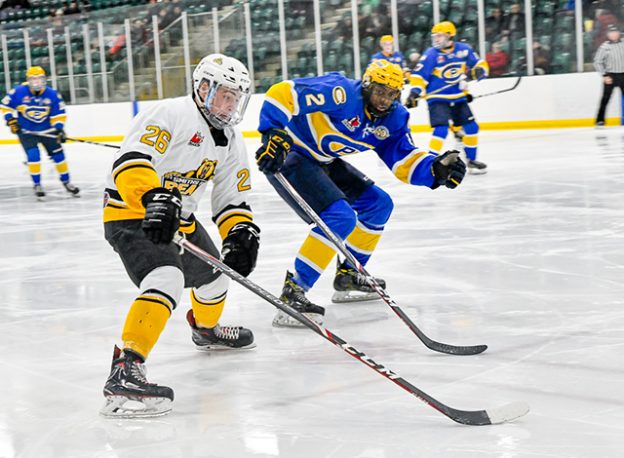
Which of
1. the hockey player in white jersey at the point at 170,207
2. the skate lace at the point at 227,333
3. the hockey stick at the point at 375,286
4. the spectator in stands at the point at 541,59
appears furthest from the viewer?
the spectator in stands at the point at 541,59

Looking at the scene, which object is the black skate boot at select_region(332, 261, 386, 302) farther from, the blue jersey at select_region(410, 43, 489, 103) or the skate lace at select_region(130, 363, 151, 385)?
the blue jersey at select_region(410, 43, 489, 103)

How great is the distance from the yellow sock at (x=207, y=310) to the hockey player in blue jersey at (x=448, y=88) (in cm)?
507

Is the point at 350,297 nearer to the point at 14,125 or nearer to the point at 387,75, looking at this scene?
the point at 387,75

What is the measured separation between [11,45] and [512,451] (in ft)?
51.7

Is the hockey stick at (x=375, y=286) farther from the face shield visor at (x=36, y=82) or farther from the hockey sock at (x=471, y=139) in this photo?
the face shield visor at (x=36, y=82)

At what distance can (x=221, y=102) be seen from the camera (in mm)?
2736

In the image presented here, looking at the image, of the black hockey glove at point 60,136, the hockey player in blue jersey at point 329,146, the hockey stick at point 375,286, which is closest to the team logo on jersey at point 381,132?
the hockey player in blue jersey at point 329,146

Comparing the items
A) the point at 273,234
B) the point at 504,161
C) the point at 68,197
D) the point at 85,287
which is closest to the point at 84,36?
the point at 68,197

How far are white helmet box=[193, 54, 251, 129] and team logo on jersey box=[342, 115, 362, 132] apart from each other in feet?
3.09

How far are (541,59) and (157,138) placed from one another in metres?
9.93

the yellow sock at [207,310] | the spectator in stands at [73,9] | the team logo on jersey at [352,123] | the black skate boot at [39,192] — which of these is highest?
the spectator in stands at [73,9]

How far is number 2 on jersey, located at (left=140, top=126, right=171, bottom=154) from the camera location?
267cm

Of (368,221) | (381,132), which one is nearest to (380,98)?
(381,132)

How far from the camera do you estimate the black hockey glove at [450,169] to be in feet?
11.6
